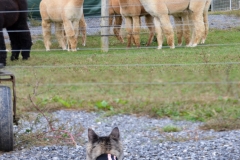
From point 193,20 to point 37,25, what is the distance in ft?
18.3

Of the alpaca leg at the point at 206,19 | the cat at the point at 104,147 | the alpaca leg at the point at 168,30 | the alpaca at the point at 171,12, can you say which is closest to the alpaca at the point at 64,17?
the alpaca at the point at 171,12

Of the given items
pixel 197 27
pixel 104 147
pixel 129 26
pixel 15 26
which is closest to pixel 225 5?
pixel 129 26

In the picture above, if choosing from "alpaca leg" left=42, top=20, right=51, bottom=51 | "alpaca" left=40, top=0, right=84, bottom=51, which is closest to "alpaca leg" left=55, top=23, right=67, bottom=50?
"alpaca" left=40, top=0, right=84, bottom=51

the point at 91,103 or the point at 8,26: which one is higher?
the point at 8,26

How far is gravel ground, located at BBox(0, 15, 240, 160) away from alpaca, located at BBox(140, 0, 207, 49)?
6.21m

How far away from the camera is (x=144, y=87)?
4.73m

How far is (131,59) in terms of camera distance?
9062 mm

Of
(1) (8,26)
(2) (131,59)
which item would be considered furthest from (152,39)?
(2) (131,59)

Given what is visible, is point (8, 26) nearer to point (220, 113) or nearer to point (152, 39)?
Answer: point (152, 39)

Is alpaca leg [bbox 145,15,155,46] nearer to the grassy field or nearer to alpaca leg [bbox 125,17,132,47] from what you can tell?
alpaca leg [bbox 125,17,132,47]

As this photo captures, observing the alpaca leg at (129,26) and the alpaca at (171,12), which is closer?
the alpaca at (171,12)

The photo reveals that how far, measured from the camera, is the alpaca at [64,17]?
520 inches

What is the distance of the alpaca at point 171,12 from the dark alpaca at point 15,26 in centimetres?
271

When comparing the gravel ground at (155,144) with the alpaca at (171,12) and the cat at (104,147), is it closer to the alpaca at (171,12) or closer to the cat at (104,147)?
the cat at (104,147)
